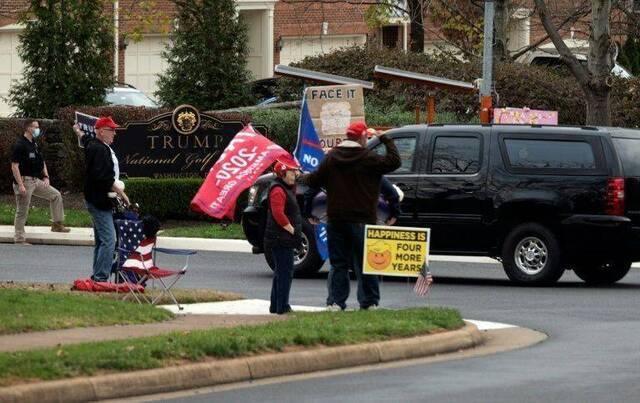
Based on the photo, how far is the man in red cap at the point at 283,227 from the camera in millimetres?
15562

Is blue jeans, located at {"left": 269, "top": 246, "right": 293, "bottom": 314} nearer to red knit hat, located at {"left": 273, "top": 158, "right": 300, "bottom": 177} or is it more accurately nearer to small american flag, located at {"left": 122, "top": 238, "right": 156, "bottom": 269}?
red knit hat, located at {"left": 273, "top": 158, "right": 300, "bottom": 177}

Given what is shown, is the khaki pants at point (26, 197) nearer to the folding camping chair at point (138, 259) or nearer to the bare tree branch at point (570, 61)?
the folding camping chair at point (138, 259)

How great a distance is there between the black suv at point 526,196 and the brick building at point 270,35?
2654 centimetres

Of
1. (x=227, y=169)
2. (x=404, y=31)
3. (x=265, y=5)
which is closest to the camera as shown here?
(x=227, y=169)

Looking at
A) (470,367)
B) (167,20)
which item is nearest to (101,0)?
(167,20)

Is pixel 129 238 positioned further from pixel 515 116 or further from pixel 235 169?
pixel 515 116

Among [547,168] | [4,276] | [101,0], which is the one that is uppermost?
[101,0]

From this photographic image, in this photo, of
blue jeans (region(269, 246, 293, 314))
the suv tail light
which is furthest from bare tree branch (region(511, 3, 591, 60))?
blue jeans (region(269, 246, 293, 314))

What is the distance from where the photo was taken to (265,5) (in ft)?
169

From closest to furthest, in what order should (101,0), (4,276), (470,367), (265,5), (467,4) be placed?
1. (470,367)
2. (4,276)
3. (101,0)
4. (467,4)
5. (265,5)

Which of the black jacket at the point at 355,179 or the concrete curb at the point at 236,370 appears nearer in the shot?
the concrete curb at the point at 236,370

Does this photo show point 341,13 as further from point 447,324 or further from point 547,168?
point 447,324

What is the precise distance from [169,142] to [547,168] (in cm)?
1166

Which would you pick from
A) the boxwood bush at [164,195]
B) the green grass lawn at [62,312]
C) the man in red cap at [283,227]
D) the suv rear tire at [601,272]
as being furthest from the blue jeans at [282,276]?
the boxwood bush at [164,195]
